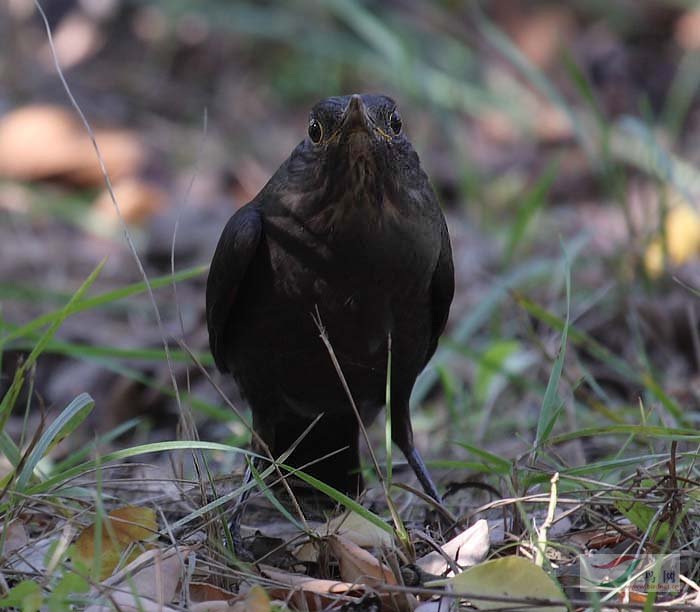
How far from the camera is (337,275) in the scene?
10.5 ft

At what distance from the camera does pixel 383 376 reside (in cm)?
348

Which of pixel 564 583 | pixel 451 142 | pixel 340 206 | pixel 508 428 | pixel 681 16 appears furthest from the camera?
pixel 681 16

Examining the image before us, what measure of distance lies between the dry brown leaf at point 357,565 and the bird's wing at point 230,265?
0.98 m

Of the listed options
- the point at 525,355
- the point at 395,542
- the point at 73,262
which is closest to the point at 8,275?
the point at 73,262

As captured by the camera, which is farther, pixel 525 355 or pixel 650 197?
pixel 650 197

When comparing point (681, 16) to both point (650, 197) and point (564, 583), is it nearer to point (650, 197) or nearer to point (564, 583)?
point (650, 197)

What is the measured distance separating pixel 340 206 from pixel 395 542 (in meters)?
0.99

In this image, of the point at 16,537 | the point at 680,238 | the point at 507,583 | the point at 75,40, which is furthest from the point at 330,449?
the point at 75,40

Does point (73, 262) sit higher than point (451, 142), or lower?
lower

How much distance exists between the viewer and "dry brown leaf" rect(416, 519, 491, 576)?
8.73 feet

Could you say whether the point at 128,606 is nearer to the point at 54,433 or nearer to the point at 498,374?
the point at 54,433

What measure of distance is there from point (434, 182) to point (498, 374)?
306cm

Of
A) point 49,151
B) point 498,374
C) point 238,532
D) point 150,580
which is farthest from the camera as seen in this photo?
point 49,151

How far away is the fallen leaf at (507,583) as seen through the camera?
2.36 m
